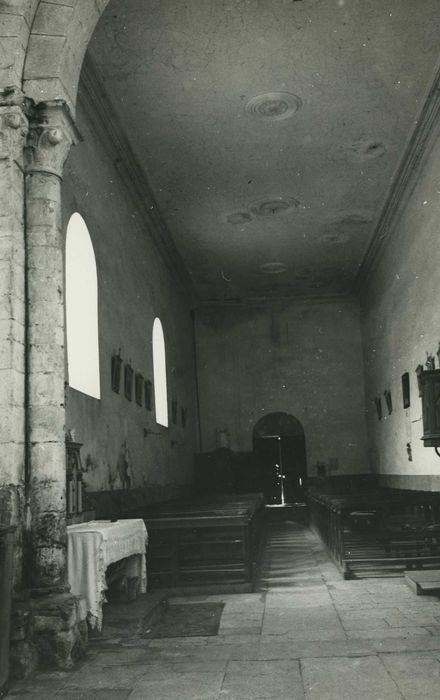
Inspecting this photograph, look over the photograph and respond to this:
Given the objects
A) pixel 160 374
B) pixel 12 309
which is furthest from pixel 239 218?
pixel 12 309

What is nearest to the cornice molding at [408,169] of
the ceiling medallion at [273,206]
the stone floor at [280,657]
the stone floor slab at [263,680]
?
the ceiling medallion at [273,206]

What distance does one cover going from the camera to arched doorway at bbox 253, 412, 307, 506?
19.7 metres

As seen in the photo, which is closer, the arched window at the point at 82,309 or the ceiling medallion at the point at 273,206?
the arched window at the point at 82,309

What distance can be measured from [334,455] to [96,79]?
13.1 m

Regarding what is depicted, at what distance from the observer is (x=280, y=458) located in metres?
20.0

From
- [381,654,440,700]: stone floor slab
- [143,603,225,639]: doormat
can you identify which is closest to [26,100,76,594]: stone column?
[143,603,225,639]: doormat

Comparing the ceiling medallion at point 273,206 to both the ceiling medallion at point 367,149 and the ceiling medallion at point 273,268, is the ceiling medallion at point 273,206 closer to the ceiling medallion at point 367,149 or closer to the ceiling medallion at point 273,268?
the ceiling medallion at point 367,149

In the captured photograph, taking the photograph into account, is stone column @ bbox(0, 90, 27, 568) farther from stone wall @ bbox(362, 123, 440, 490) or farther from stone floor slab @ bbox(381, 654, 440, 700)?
stone wall @ bbox(362, 123, 440, 490)

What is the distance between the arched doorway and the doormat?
41.3 feet

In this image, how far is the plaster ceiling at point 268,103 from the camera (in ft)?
28.0

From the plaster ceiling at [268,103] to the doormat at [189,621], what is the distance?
21.1 ft

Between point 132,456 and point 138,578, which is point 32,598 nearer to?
point 138,578

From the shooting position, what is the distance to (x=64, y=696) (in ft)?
14.4

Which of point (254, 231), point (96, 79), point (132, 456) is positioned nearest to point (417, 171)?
point (254, 231)
